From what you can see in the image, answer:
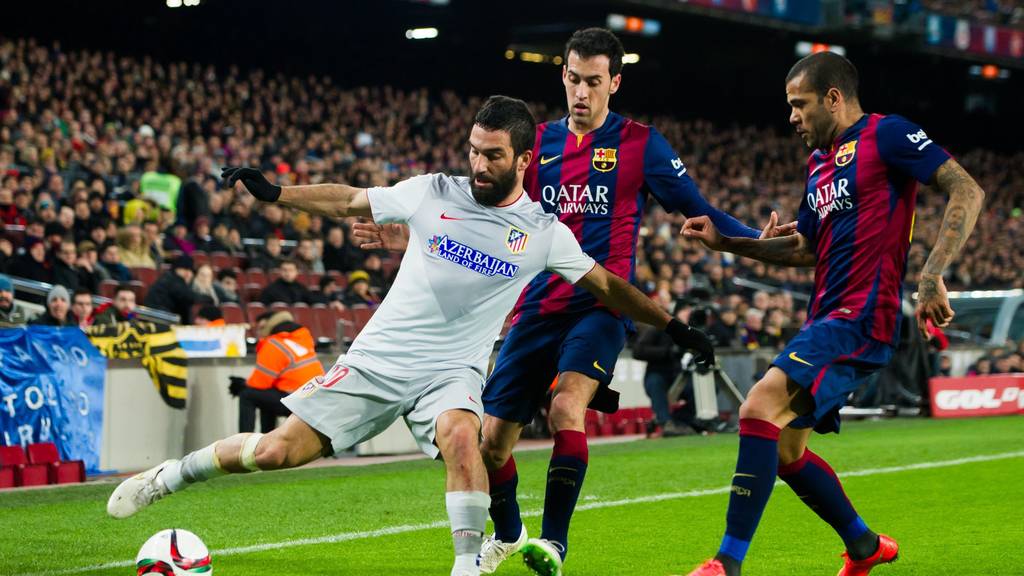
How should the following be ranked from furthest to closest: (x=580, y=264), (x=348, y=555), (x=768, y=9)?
(x=768, y=9) < (x=348, y=555) < (x=580, y=264)

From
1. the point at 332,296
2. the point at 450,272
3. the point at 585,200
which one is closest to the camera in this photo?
the point at 450,272

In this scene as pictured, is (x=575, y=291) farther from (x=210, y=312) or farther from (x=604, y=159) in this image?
(x=210, y=312)

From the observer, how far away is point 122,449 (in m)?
11.8

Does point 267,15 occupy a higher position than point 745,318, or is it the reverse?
point 267,15

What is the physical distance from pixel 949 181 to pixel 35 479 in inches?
313

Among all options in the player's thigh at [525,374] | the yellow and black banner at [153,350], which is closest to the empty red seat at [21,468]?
the yellow and black banner at [153,350]

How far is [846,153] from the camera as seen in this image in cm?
548

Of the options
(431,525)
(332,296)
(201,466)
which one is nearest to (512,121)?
(201,466)

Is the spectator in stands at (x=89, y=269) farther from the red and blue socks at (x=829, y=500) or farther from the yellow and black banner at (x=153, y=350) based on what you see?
the red and blue socks at (x=829, y=500)

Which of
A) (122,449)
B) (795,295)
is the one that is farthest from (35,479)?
(795,295)

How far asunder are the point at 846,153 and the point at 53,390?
25.5 feet

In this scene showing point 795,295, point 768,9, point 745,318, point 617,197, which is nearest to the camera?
point 617,197

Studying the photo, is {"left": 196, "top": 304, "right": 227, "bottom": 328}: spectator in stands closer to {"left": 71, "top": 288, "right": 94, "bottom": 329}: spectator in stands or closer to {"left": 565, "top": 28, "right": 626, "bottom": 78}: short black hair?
{"left": 71, "top": 288, "right": 94, "bottom": 329}: spectator in stands

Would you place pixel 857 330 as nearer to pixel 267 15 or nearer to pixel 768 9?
pixel 768 9
